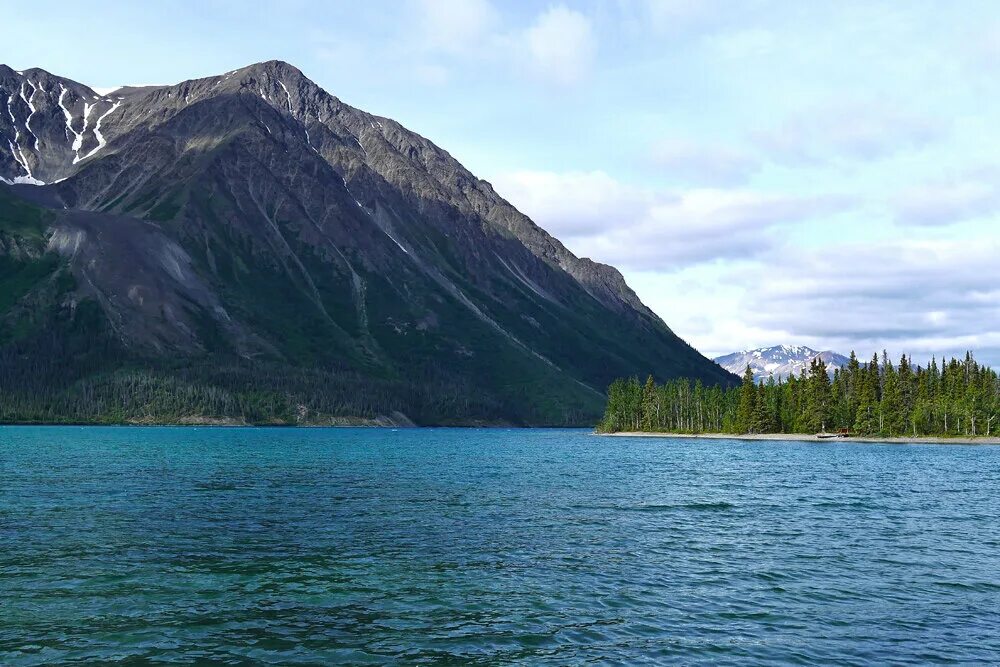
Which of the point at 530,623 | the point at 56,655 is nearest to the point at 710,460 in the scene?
the point at 530,623

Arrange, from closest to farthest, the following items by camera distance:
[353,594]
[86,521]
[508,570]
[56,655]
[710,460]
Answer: [56,655]
[353,594]
[508,570]
[86,521]
[710,460]

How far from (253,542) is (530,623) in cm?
2509

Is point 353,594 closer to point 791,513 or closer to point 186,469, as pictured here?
point 791,513

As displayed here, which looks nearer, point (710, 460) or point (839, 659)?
point (839, 659)

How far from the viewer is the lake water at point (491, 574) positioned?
3112 centimetres

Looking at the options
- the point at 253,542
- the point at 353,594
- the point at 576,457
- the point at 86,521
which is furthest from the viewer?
the point at 576,457

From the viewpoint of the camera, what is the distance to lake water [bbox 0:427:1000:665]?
1225 inches

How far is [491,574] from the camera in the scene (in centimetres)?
4375

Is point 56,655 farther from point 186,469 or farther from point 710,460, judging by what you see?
point 710,460

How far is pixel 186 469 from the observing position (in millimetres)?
116000

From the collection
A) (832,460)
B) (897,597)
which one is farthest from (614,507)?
(832,460)

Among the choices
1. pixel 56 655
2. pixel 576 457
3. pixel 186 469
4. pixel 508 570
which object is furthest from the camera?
pixel 576 457

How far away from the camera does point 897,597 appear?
129ft

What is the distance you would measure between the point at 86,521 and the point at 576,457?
11838 cm
